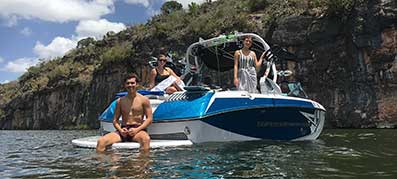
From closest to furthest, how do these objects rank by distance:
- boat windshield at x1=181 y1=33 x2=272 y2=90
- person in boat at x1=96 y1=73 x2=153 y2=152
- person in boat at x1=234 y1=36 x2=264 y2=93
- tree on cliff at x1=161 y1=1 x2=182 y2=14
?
1. person in boat at x1=96 y1=73 x2=153 y2=152
2. person in boat at x1=234 y1=36 x2=264 y2=93
3. boat windshield at x1=181 y1=33 x2=272 y2=90
4. tree on cliff at x1=161 y1=1 x2=182 y2=14

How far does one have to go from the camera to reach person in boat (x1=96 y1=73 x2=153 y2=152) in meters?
7.30

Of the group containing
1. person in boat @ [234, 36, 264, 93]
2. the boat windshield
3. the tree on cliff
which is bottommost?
person in boat @ [234, 36, 264, 93]

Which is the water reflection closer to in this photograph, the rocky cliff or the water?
the water

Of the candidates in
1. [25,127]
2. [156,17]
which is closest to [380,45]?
[156,17]

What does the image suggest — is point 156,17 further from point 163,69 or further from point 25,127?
point 163,69

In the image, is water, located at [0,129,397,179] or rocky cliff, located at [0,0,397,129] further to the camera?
rocky cliff, located at [0,0,397,129]

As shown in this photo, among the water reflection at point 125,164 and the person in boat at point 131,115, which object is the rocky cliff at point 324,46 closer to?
the person in boat at point 131,115

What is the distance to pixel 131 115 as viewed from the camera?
7.43m

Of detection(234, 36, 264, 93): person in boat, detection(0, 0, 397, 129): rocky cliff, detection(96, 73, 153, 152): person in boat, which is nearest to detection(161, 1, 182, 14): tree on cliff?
detection(0, 0, 397, 129): rocky cliff

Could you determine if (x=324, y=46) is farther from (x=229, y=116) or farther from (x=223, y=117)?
(x=223, y=117)

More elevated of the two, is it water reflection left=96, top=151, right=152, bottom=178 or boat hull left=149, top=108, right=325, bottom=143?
boat hull left=149, top=108, right=325, bottom=143

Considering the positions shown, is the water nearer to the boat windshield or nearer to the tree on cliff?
the boat windshield

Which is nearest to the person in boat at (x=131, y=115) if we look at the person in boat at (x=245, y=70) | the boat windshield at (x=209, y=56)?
the person in boat at (x=245, y=70)

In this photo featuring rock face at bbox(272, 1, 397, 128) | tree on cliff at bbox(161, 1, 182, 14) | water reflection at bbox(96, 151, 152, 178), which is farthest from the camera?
tree on cliff at bbox(161, 1, 182, 14)
